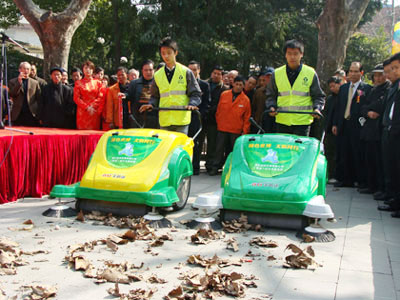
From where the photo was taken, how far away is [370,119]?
6832 mm

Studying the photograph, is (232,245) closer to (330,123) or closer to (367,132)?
(367,132)

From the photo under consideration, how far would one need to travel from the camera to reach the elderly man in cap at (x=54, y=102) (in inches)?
320

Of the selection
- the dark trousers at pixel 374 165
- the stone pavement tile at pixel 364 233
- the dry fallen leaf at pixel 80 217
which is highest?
the dark trousers at pixel 374 165

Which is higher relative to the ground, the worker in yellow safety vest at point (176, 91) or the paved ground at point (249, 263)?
the worker in yellow safety vest at point (176, 91)

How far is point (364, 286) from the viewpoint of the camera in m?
3.24

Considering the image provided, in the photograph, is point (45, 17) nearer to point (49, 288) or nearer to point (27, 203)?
point (27, 203)

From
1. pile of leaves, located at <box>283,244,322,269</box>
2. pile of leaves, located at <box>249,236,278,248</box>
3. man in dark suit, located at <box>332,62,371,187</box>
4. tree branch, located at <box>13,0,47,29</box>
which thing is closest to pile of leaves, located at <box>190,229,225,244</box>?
pile of leaves, located at <box>249,236,278,248</box>

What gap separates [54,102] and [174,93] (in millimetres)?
2998

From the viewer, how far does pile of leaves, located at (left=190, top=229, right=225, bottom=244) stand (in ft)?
13.8

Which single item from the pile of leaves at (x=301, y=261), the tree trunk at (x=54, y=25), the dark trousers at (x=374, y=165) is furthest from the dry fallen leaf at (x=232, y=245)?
the tree trunk at (x=54, y=25)

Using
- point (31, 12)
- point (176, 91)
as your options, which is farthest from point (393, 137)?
point (31, 12)

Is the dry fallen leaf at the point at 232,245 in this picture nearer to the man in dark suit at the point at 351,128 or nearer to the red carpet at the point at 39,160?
the red carpet at the point at 39,160

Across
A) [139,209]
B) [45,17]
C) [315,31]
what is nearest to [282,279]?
[139,209]

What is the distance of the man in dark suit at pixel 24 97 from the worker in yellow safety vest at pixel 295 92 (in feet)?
14.8
